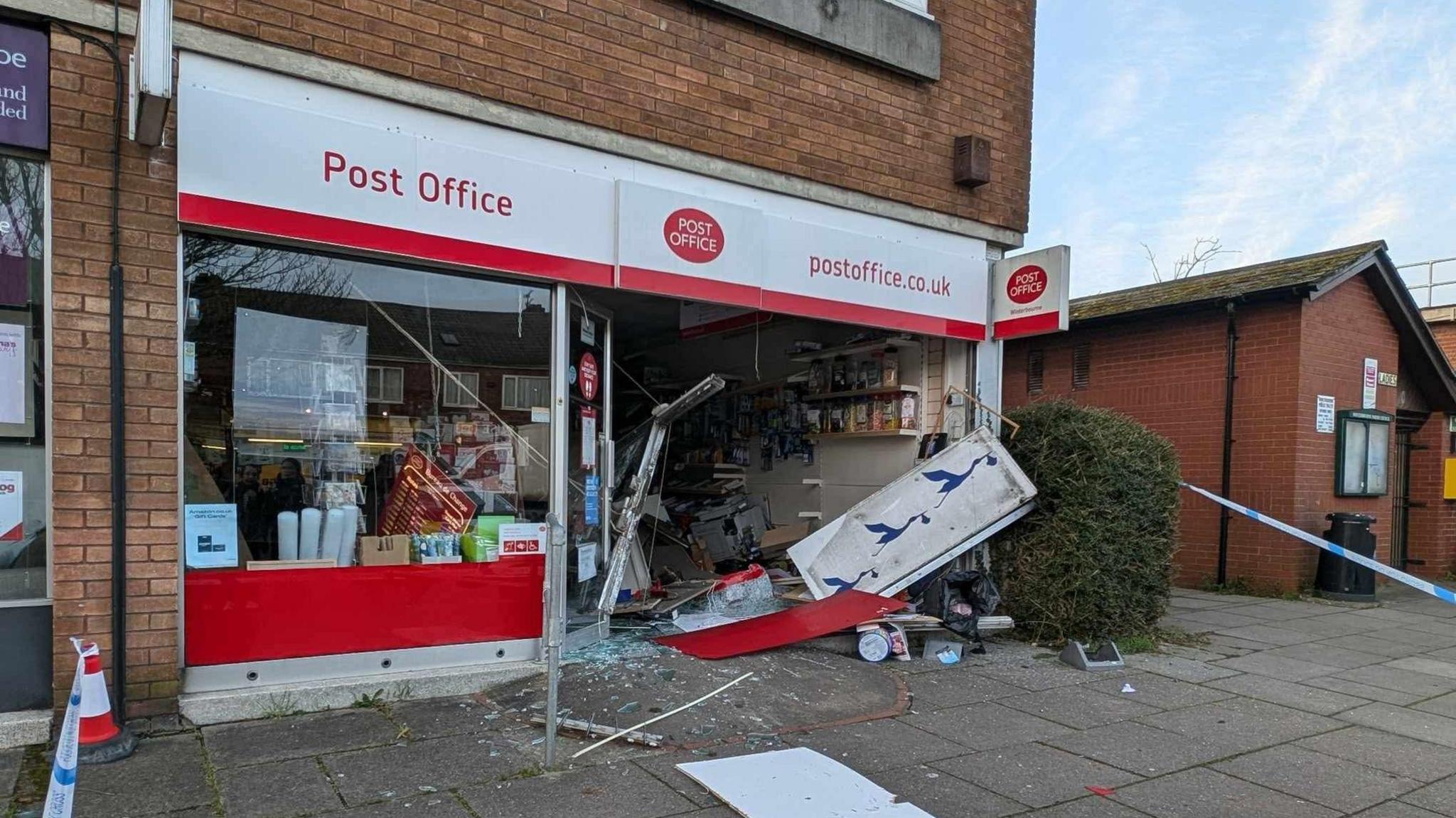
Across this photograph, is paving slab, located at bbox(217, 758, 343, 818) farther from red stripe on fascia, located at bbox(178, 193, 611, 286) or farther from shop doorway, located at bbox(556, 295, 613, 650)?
red stripe on fascia, located at bbox(178, 193, 611, 286)

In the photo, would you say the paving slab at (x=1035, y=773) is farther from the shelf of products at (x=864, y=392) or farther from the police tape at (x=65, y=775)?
the shelf of products at (x=864, y=392)

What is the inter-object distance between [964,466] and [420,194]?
469 centimetres

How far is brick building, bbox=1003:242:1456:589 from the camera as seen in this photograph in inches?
405

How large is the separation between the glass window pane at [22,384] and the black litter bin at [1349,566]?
1155cm

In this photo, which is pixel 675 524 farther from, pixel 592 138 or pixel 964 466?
pixel 592 138

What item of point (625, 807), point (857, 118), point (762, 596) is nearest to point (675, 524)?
point (762, 596)

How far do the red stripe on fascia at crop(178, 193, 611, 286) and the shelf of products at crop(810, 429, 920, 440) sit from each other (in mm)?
3450

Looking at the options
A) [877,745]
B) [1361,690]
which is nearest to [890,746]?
[877,745]

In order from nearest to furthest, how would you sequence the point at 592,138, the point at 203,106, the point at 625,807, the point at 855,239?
Answer: 1. the point at 625,807
2. the point at 203,106
3. the point at 592,138
4. the point at 855,239

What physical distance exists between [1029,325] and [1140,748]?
3.97 meters

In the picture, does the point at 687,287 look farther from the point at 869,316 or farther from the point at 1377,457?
the point at 1377,457

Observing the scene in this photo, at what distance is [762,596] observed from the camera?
7.48m

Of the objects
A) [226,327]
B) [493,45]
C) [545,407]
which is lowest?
[545,407]

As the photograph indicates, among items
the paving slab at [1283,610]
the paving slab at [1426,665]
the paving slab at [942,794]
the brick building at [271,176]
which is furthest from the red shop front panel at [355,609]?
the paving slab at [1283,610]
